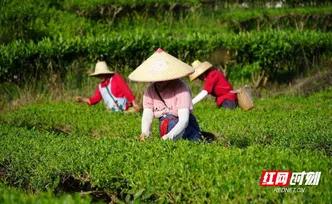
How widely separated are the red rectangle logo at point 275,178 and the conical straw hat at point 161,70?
214 cm

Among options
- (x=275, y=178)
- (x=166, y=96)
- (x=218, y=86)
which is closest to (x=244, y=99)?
(x=218, y=86)

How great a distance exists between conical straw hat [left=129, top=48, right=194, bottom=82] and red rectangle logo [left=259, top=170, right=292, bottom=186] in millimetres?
2143

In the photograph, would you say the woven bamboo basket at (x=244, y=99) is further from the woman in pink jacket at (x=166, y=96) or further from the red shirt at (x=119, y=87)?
the woman in pink jacket at (x=166, y=96)

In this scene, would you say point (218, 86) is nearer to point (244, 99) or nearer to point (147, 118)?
point (244, 99)

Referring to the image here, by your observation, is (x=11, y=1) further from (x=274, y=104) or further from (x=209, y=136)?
(x=209, y=136)

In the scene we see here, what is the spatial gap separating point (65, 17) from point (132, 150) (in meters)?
16.5

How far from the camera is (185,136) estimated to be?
7.59 m

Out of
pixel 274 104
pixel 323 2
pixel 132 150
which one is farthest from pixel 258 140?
pixel 323 2

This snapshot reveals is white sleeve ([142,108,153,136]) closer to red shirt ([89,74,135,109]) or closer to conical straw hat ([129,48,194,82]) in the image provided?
conical straw hat ([129,48,194,82])

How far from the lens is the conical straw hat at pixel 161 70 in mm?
7062

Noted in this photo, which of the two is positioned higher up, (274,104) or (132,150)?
(132,150)

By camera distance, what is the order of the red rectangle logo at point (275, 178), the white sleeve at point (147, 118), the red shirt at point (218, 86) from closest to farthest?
the red rectangle logo at point (275, 178), the white sleeve at point (147, 118), the red shirt at point (218, 86)

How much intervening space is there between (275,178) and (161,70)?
2441 mm

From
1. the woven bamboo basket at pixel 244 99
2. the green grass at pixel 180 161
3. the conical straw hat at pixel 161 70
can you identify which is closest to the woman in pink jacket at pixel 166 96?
the conical straw hat at pixel 161 70
